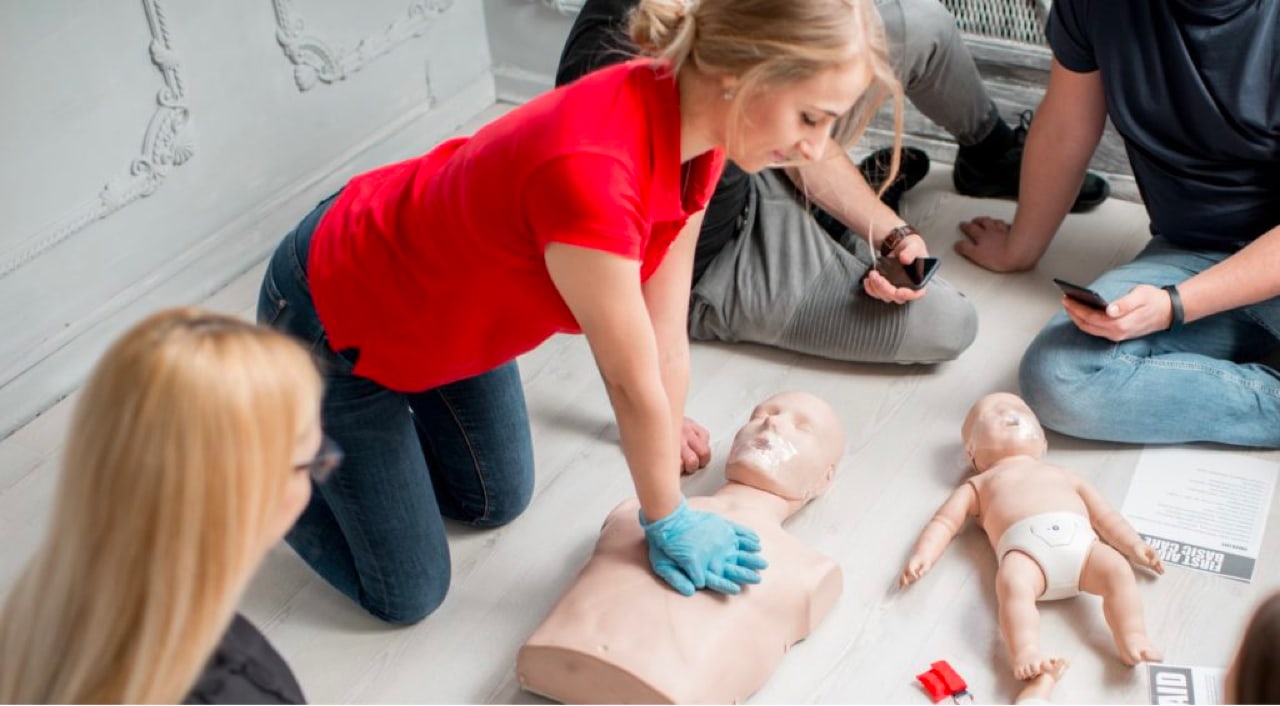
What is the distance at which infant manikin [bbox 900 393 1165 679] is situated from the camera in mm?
1688

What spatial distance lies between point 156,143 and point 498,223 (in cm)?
121

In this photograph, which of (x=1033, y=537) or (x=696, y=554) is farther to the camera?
(x=1033, y=537)

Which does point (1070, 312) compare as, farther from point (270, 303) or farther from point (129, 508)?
point (129, 508)

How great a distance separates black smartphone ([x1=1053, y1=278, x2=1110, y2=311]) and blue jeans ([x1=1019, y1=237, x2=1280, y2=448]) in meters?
0.07

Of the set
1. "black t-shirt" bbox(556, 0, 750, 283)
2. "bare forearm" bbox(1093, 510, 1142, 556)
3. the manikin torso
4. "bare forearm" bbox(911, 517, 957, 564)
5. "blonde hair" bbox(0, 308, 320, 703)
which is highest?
"blonde hair" bbox(0, 308, 320, 703)

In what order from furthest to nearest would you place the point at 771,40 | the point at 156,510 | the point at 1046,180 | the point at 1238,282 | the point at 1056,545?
the point at 1046,180
the point at 1238,282
the point at 1056,545
the point at 771,40
the point at 156,510

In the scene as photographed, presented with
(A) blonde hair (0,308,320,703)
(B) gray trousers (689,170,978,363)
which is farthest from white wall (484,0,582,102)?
(A) blonde hair (0,308,320,703)

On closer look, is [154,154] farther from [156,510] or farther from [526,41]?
[156,510]

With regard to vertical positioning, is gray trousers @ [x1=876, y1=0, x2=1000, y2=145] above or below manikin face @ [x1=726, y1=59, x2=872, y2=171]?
below

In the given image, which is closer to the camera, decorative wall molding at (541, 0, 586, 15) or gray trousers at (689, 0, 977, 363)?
gray trousers at (689, 0, 977, 363)

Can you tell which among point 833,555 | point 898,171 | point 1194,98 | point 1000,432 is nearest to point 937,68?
point 898,171

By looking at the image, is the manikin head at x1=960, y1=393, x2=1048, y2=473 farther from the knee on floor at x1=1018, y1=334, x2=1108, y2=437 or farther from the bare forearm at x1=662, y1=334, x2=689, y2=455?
the bare forearm at x1=662, y1=334, x2=689, y2=455

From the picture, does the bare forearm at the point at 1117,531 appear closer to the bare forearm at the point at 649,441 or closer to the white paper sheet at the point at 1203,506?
the white paper sheet at the point at 1203,506

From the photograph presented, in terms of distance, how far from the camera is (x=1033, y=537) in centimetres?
177
